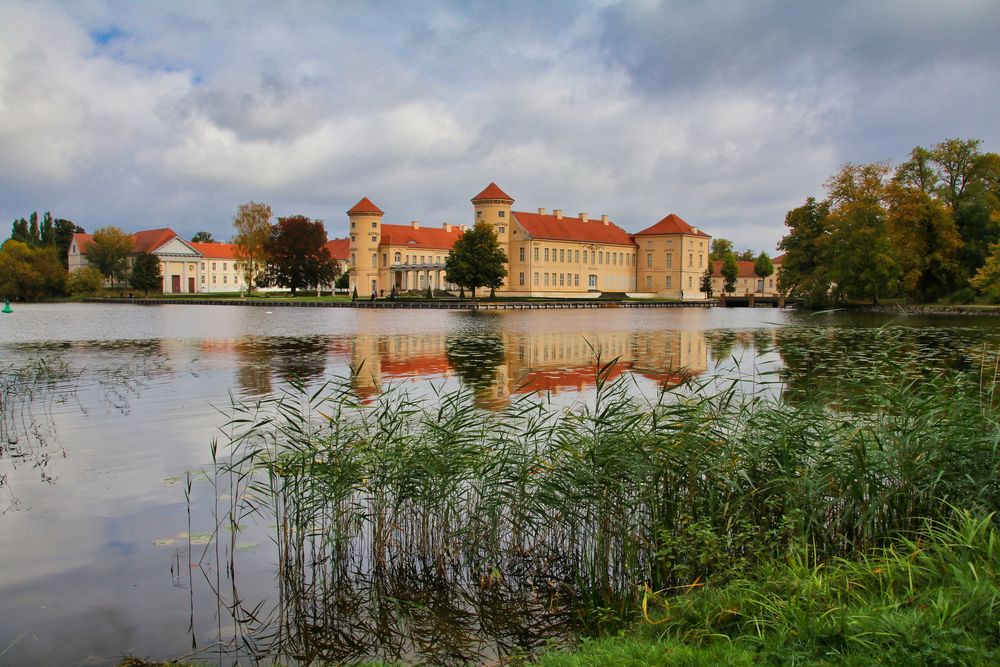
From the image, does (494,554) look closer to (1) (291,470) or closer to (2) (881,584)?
(1) (291,470)

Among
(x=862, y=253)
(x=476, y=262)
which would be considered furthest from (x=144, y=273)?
(x=862, y=253)

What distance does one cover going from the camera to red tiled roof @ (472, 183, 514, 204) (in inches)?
3317

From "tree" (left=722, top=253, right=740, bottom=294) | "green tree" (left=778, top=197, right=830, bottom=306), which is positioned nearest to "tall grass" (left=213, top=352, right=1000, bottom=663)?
"green tree" (left=778, top=197, right=830, bottom=306)

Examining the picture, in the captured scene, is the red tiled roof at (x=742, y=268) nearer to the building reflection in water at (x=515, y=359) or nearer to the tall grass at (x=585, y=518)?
the building reflection in water at (x=515, y=359)

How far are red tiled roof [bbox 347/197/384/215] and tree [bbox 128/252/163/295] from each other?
22.6m

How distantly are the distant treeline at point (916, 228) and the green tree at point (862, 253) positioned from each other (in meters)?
0.06

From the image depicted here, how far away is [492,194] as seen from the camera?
84.4 m

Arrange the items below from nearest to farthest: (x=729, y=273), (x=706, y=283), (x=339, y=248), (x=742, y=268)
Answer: (x=706, y=283), (x=729, y=273), (x=339, y=248), (x=742, y=268)

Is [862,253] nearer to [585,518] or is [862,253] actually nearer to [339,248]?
[585,518]

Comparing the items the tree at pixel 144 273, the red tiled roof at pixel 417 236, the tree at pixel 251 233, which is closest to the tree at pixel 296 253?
the tree at pixel 251 233

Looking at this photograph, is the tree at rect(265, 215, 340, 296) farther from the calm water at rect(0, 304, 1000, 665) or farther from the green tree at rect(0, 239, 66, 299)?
the calm water at rect(0, 304, 1000, 665)

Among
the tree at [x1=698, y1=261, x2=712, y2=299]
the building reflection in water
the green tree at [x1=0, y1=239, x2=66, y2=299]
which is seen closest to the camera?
the building reflection in water

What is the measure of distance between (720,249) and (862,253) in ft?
229

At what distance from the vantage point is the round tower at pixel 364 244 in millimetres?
88625
